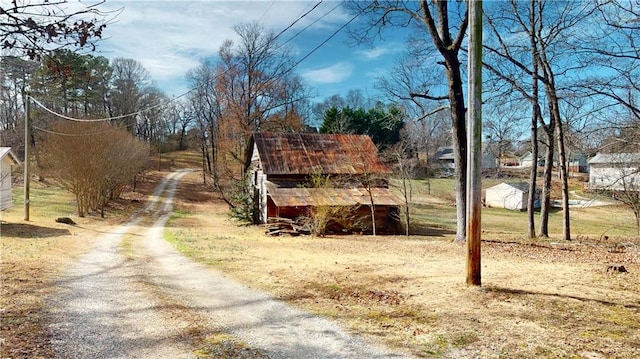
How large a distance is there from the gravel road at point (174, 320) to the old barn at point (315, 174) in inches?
488

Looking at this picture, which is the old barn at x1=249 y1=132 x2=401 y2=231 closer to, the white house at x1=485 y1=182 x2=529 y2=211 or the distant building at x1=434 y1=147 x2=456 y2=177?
the white house at x1=485 y1=182 x2=529 y2=211

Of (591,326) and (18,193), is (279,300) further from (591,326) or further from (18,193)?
(18,193)

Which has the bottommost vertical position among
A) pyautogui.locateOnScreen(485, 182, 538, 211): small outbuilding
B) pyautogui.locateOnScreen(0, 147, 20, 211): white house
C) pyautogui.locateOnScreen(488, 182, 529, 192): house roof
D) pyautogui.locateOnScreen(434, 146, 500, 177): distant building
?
pyautogui.locateOnScreen(485, 182, 538, 211): small outbuilding

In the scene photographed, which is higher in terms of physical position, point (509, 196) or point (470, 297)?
point (470, 297)

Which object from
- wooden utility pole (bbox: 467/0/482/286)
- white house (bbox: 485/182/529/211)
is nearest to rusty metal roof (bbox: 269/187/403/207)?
wooden utility pole (bbox: 467/0/482/286)

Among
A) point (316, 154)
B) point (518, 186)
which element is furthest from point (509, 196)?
point (316, 154)

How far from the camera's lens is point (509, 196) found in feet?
141

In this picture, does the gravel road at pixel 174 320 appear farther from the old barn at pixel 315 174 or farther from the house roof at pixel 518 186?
the house roof at pixel 518 186

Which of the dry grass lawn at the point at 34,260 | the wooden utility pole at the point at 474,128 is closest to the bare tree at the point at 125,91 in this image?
the dry grass lawn at the point at 34,260

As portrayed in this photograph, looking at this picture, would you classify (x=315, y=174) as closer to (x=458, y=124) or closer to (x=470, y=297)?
(x=458, y=124)

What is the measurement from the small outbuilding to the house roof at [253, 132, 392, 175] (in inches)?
866

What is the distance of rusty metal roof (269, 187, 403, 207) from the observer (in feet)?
68.2

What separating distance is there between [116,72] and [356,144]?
3940 centimetres

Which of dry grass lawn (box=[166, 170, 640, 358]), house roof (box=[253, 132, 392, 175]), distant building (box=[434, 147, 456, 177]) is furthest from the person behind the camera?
distant building (box=[434, 147, 456, 177])
